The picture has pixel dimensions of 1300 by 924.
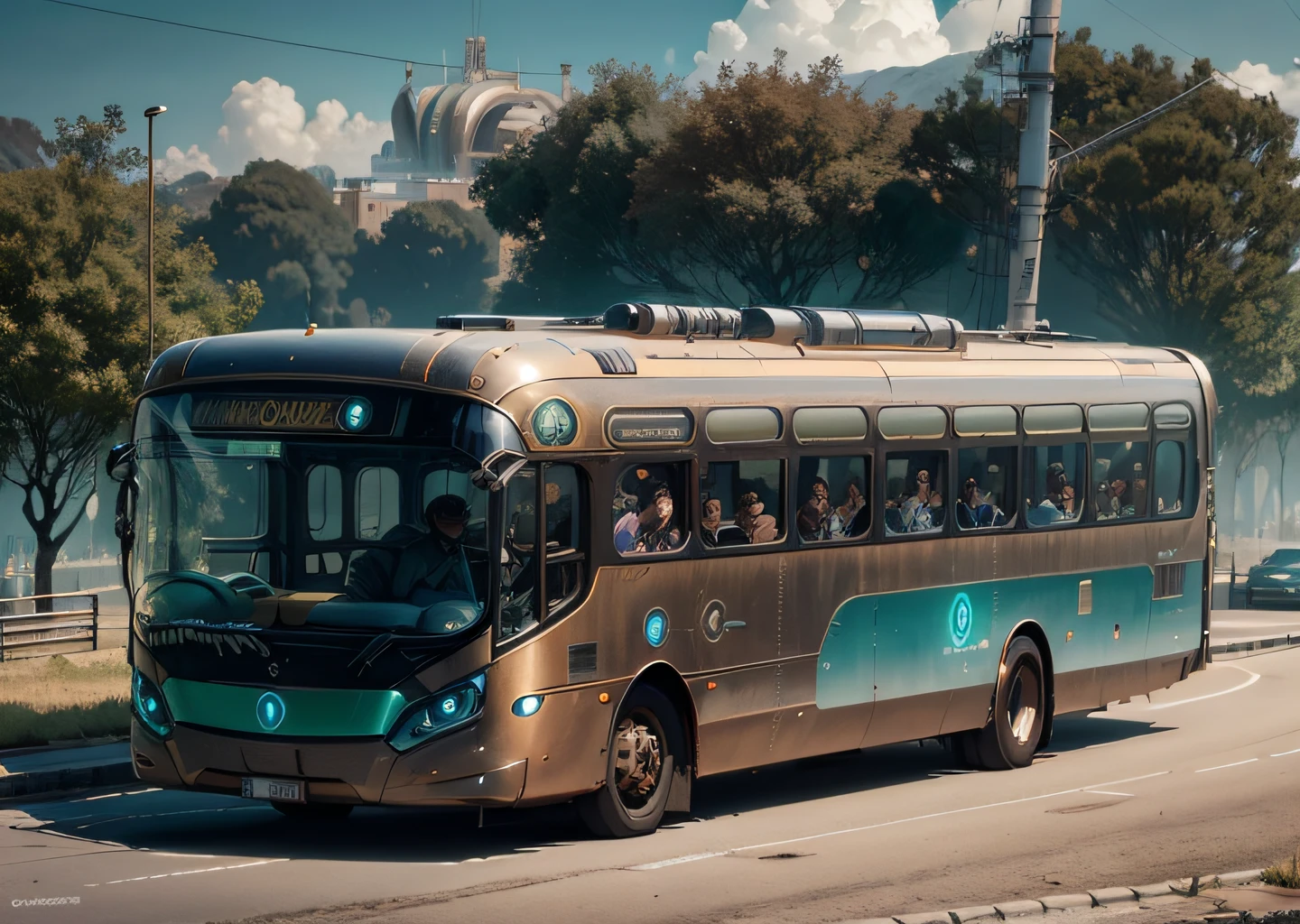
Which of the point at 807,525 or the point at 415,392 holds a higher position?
the point at 415,392

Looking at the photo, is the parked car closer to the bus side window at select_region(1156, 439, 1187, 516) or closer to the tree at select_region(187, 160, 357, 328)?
the bus side window at select_region(1156, 439, 1187, 516)

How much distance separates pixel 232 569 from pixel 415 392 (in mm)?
1526

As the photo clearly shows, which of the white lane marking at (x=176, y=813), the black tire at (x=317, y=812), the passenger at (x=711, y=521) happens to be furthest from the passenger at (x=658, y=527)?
the white lane marking at (x=176, y=813)

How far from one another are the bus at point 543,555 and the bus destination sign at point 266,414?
0.02 meters

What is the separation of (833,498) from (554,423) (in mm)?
2943

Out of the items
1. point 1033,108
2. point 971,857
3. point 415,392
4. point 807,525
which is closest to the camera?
point 415,392

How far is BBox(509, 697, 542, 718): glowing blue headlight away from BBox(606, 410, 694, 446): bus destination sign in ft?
5.55

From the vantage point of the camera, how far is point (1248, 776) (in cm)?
1512

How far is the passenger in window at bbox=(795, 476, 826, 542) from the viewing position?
12.7m

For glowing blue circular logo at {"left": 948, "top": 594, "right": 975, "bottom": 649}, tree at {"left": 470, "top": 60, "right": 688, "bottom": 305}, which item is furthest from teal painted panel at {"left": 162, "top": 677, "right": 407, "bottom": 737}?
tree at {"left": 470, "top": 60, "right": 688, "bottom": 305}

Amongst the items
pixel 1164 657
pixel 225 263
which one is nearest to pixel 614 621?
pixel 1164 657

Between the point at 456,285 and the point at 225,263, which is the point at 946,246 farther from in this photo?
the point at 456,285

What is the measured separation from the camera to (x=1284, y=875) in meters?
10.2

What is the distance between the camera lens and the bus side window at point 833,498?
1274cm
